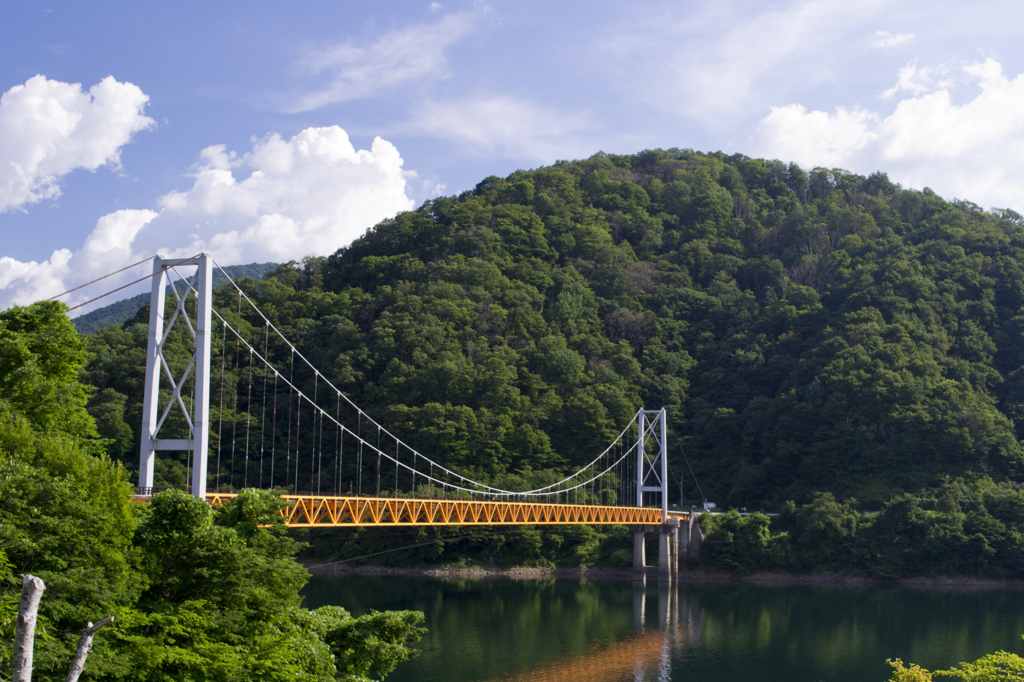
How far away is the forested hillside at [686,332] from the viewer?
4247 cm

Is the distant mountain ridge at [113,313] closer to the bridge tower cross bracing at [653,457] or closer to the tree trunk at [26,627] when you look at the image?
the bridge tower cross bracing at [653,457]

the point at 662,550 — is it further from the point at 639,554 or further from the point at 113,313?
the point at 113,313

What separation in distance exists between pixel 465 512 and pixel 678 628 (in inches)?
295

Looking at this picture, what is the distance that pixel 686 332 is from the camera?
55.2 m

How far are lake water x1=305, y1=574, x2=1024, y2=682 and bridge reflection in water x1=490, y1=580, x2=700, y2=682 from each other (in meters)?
0.05

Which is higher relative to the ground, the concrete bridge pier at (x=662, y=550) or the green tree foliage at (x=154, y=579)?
the green tree foliage at (x=154, y=579)

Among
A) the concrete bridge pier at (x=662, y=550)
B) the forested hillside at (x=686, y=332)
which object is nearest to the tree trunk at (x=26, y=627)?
the forested hillside at (x=686, y=332)

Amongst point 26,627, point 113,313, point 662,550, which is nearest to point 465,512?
point 662,550

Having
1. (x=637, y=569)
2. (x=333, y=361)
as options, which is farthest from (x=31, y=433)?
(x=333, y=361)

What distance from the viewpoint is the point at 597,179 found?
229 feet

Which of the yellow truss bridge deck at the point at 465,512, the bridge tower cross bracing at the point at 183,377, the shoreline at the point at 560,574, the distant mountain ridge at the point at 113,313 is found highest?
the distant mountain ridge at the point at 113,313

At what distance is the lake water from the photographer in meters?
21.0

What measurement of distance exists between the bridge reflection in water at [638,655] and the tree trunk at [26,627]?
16039 millimetres

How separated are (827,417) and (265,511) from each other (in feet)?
124
